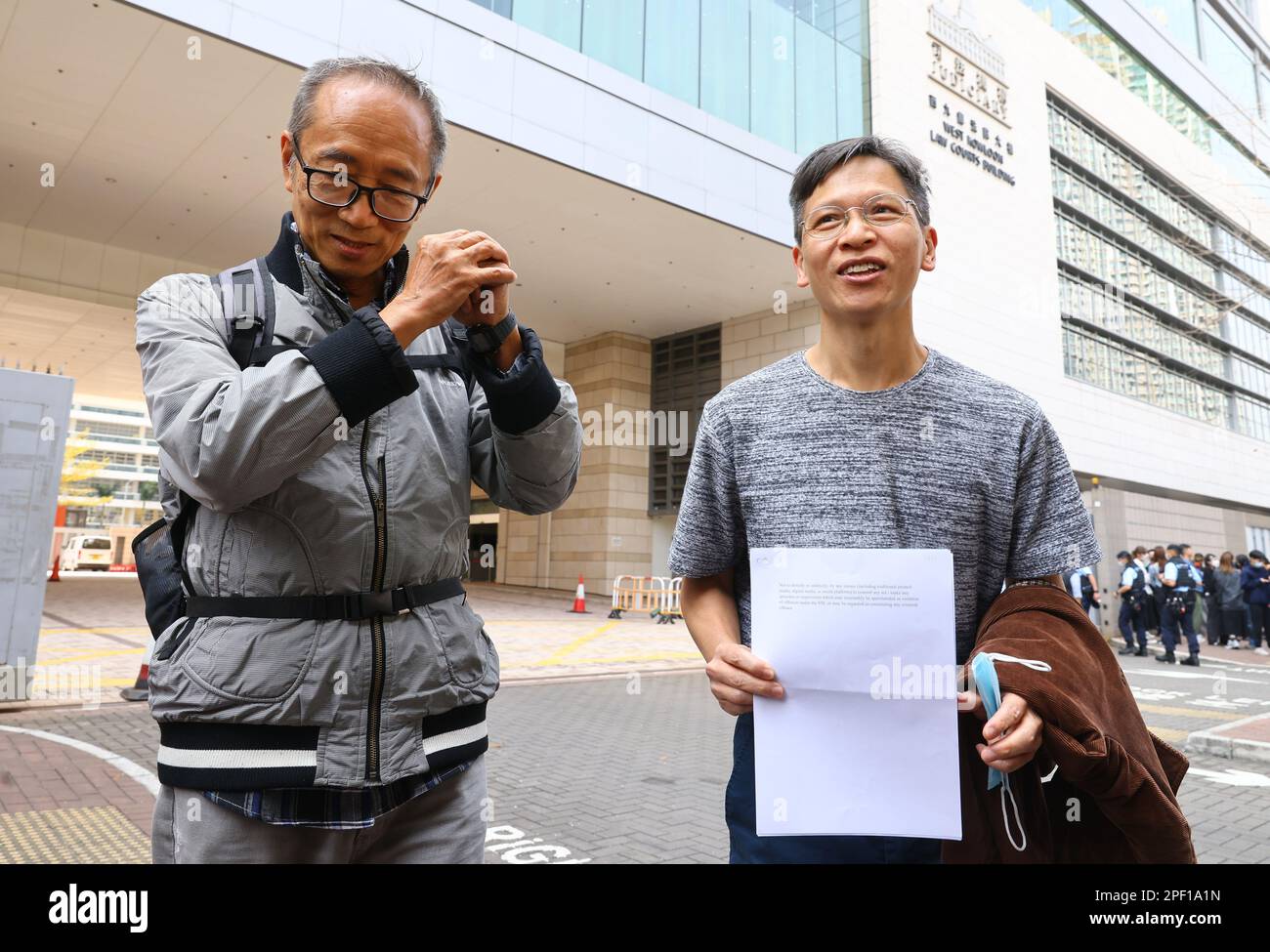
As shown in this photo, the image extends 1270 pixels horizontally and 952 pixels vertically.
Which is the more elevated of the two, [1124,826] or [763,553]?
[763,553]

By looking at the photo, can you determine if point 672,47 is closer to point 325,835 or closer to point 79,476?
point 325,835

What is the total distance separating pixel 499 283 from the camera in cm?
133

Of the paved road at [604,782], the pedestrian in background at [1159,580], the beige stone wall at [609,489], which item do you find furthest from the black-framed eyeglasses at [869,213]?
the beige stone wall at [609,489]

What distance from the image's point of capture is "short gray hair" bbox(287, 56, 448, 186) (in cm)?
138

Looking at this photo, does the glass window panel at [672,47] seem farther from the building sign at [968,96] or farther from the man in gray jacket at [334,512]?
the man in gray jacket at [334,512]

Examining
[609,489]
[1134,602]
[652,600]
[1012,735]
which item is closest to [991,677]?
[1012,735]

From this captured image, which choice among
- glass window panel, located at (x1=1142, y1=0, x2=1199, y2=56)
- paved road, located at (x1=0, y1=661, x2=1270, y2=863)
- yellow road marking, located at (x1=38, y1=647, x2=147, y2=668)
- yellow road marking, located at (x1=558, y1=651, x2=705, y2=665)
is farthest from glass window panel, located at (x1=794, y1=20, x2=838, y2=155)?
glass window panel, located at (x1=1142, y1=0, x2=1199, y2=56)

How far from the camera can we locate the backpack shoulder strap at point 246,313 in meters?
1.33

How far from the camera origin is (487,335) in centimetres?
145

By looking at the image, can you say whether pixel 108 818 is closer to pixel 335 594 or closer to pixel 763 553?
pixel 335 594

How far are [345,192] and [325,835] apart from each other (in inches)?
41.5
